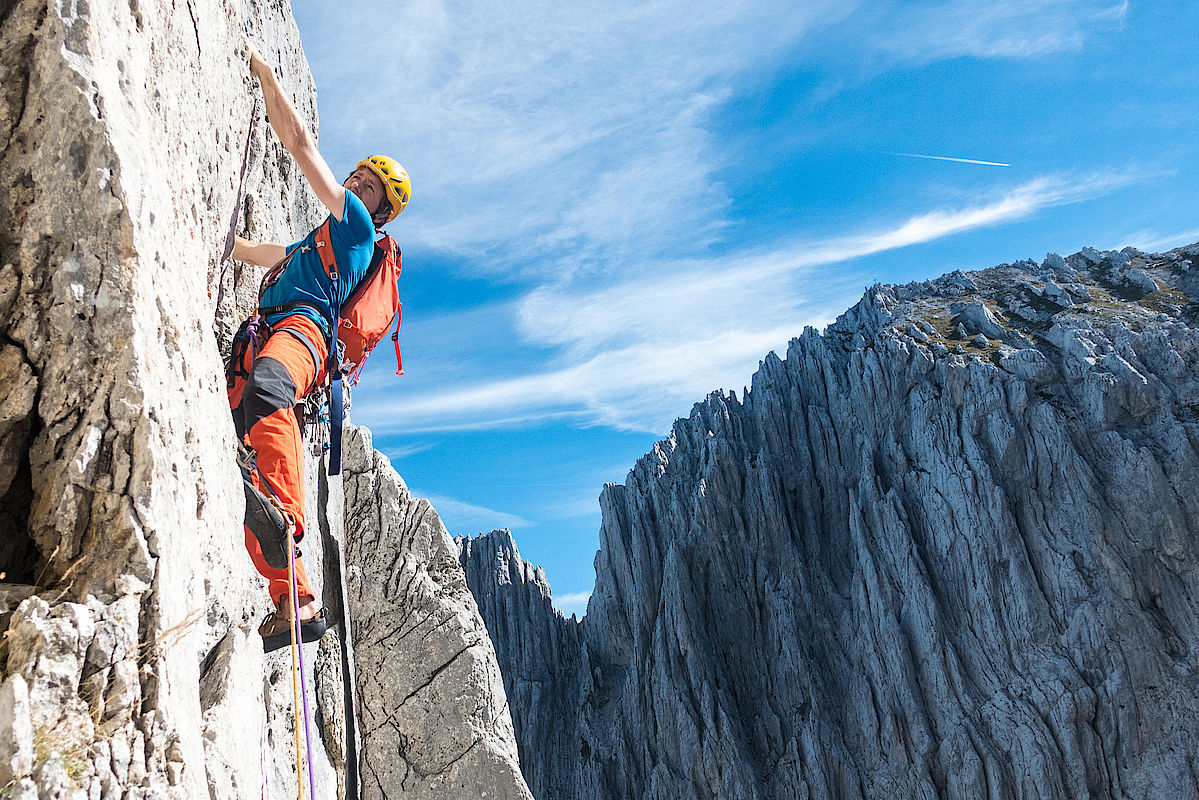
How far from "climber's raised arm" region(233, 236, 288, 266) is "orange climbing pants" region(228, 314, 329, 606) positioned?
5.24ft

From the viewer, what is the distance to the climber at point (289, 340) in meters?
5.59

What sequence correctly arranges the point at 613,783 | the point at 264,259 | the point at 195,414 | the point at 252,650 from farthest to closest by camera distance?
the point at 613,783, the point at 264,259, the point at 252,650, the point at 195,414

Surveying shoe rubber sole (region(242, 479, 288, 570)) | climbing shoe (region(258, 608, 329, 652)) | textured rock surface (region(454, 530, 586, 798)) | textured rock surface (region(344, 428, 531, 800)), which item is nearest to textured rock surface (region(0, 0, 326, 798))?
shoe rubber sole (region(242, 479, 288, 570))

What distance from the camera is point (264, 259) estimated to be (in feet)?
25.3

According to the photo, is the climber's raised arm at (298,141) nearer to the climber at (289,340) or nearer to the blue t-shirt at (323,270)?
the climber at (289,340)

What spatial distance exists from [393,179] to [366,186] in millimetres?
268

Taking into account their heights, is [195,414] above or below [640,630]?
below

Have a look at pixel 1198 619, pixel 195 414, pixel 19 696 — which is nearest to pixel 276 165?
pixel 195 414

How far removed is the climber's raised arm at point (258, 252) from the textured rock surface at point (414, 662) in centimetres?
483

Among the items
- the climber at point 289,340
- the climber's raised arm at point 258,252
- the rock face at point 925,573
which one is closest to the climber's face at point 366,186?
the climber at point 289,340

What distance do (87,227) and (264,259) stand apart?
403 cm

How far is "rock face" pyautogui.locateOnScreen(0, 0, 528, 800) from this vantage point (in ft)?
10.8

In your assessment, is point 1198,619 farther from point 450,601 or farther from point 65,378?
point 65,378

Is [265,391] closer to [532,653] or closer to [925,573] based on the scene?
[925,573]
